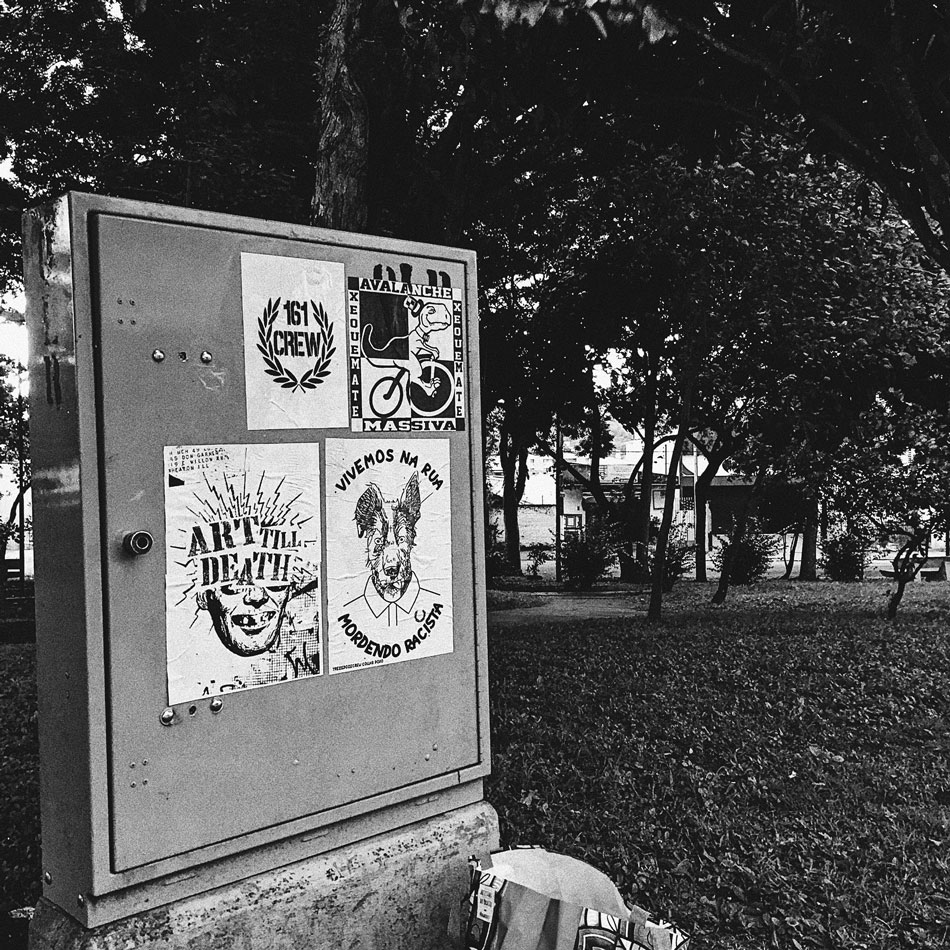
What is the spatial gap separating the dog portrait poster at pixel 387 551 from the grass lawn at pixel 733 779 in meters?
1.56

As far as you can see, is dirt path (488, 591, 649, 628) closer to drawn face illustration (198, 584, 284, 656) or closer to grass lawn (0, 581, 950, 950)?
grass lawn (0, 581, 950, 950)

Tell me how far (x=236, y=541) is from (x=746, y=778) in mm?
3448

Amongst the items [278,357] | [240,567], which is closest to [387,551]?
[240,567]

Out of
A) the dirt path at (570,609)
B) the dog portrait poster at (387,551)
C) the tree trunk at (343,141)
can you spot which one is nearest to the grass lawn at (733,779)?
the dog portrait poster at (387,551)

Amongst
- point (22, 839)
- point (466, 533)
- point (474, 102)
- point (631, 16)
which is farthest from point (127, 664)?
point (474, 102)

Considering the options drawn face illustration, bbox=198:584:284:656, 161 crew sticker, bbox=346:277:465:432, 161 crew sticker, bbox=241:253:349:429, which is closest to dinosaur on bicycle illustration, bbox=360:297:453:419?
161 crew sticker, bbox=346:277:465:432

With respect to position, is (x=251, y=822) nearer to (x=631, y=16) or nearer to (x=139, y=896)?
(x=139, y=896)

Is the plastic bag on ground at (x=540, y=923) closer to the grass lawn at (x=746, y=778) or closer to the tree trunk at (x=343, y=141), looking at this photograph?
the grass lawn at (x=746, y=778)

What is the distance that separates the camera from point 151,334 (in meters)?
2.21

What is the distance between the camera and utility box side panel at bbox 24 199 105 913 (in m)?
2.13

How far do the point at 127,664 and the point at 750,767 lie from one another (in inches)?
149

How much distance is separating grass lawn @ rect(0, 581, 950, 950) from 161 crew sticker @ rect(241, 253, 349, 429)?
7.36 ft

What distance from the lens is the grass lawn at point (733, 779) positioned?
11.7 feet

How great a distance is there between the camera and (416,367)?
275 cm
